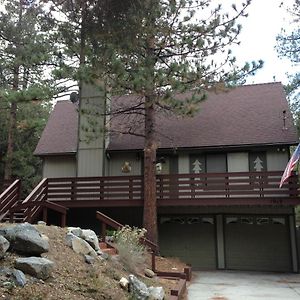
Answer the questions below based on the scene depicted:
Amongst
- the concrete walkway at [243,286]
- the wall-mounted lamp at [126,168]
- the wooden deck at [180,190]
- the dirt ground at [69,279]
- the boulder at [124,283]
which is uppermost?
the wall-mounted lamp at [126,168]

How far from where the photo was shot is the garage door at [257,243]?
16547 millimetres

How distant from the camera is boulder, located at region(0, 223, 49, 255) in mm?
6297

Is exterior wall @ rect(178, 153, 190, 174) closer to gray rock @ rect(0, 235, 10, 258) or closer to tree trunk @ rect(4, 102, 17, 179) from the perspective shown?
tree trunk @ rect(4, 102, 17, 179)

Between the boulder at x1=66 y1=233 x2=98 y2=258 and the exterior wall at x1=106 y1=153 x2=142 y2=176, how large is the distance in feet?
32.6

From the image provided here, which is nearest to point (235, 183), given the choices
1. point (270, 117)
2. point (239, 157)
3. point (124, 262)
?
point (239, 157)

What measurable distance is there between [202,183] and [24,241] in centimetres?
1021

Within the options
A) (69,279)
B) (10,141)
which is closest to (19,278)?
(69,279)

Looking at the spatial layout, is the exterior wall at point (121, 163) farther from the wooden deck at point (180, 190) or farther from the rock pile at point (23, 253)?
the rock pile at point (23, 253)

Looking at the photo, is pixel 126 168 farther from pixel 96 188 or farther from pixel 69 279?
pixel 69 279

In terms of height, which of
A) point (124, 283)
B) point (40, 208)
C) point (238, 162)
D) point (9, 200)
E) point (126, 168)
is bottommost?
point (124, 283)

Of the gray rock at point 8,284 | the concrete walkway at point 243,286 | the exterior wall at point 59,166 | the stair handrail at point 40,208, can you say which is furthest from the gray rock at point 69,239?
the exterior wall at point 59,166

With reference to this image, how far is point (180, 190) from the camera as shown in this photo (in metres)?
16.2

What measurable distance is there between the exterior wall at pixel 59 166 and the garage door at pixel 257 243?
23.7ft

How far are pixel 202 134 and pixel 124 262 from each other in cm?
980
